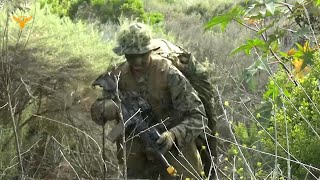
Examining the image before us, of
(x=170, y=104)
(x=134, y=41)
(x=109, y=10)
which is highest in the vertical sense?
(x=134, y=41)

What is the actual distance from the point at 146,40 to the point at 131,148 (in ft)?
2.93

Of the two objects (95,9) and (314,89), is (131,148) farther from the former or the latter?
(95,9)

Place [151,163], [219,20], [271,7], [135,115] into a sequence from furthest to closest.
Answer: [151,163] < [135,115] < [219,20] < [271,7]

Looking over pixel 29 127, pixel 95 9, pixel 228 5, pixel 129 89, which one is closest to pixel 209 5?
pixel 228 5

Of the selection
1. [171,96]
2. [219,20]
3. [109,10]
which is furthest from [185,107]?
[109,10]

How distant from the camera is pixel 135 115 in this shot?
6004mm

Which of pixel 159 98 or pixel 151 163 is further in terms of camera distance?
pixel 151 163

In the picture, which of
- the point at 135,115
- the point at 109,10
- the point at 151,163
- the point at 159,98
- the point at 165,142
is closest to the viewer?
the point at 165,142

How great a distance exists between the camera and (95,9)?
52.9ft

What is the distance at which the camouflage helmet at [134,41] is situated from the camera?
5922 millimetres

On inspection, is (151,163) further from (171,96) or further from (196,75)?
(196,75)

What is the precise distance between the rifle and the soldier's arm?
181mm

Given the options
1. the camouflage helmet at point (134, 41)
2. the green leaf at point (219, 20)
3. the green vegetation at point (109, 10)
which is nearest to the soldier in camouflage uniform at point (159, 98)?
the camouflage helmet at point (134, 41)

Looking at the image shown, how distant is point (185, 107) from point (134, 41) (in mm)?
650
